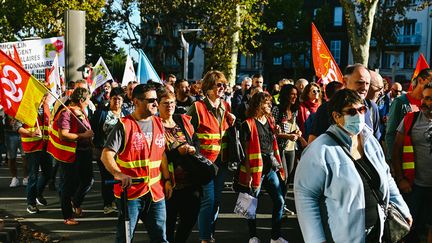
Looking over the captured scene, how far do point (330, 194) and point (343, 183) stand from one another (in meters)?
0.10

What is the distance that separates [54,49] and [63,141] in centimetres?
633

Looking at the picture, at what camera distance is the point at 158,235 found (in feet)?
17.0

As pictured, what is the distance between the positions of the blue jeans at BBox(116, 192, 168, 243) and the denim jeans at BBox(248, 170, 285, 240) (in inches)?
67.2

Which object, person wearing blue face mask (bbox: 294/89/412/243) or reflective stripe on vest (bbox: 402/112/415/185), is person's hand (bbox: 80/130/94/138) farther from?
person wearing blue face mask (bbox: 294/89/412/243)

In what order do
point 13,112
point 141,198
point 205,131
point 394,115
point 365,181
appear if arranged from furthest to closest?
point 13,112
point 205,131
point 394,115
point 141,198
point 365,181

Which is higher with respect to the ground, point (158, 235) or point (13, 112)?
point (13, 112)

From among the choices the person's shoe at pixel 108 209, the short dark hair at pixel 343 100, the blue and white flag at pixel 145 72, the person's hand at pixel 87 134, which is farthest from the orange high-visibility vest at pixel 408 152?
the blue and white flag at pixel 145 72

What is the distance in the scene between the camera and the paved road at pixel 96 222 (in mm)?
7266

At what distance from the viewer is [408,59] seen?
196 ft

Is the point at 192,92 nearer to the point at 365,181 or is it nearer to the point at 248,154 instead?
the point at 248,154

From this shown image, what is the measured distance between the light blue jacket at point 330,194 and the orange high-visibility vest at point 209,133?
3056mm

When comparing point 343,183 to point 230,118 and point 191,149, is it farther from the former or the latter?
point 230,118

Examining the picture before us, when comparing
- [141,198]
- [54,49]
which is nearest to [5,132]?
[54,49]

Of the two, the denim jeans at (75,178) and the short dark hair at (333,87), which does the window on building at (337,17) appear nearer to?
the denim jeans at (75,178)
